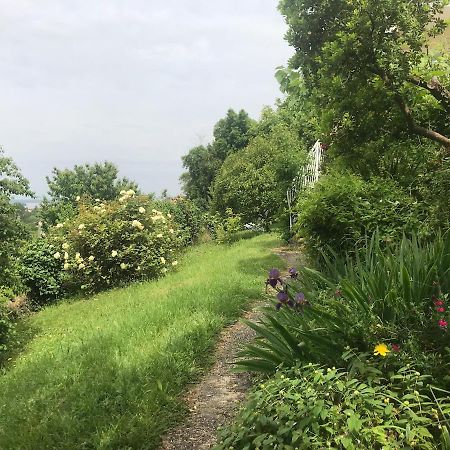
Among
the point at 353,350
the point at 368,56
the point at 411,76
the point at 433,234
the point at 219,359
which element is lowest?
the point at 219,359

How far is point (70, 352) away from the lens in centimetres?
483

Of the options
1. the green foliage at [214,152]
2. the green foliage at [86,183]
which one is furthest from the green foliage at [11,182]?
the green foliage at [214,152]

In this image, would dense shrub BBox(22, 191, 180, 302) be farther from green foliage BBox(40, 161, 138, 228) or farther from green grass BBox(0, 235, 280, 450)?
green foliage BBox(40, 161, 138, 228)

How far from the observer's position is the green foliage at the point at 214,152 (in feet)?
88.6

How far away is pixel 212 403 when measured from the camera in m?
3.35

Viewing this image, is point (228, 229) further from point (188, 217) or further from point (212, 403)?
point (212, 403)

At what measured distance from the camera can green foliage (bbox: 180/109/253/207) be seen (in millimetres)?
27000

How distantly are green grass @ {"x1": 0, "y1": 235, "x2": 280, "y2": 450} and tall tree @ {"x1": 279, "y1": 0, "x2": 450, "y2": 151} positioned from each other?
9.85ft

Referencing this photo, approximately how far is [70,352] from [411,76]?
16.8ft

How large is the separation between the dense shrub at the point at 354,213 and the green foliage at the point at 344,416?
2462 mm

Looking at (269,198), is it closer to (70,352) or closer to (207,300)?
(207,300)

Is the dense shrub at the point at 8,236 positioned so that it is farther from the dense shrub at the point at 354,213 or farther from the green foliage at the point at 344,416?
the green foliage at the point at 344,416

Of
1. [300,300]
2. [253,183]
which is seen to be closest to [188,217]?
[253,183]

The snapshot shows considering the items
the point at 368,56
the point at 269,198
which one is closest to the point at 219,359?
the point at 368,56
